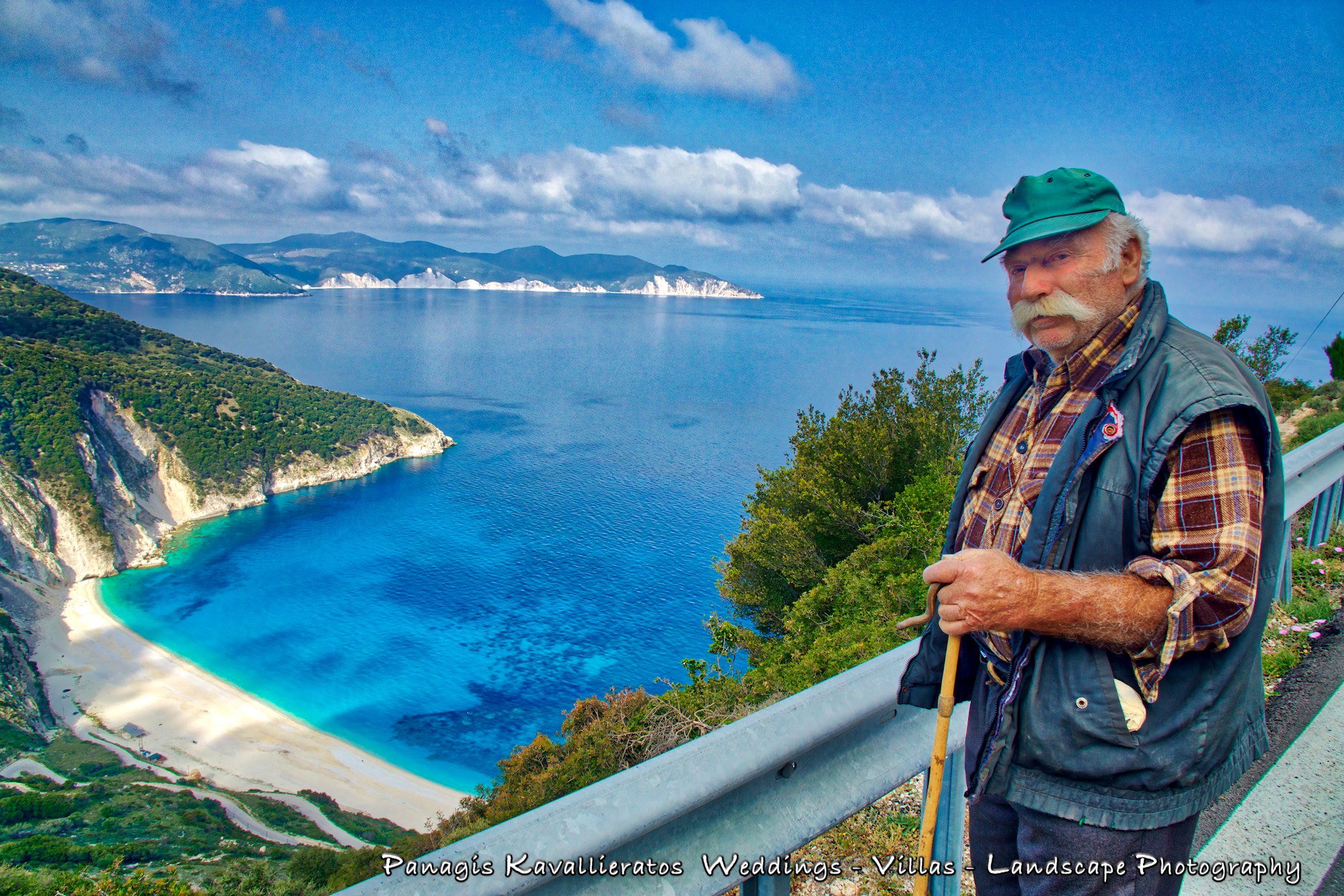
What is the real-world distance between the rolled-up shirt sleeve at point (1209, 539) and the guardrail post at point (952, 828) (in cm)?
77

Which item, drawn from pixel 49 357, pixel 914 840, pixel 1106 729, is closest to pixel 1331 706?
pixel 914 840

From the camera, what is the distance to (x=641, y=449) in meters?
73.2

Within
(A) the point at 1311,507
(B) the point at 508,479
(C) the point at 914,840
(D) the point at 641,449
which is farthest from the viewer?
(D) the point at 641,449

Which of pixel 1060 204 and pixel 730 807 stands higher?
pixel 1060 204

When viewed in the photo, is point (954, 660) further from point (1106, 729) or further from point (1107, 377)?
point (1107, 377)

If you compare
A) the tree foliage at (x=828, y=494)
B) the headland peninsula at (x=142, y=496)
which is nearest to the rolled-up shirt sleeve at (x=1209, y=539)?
the tree foliage at (x=828, y=494)

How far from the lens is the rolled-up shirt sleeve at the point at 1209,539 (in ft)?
4.44

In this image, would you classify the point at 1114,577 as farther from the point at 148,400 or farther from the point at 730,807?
the point at 148,400

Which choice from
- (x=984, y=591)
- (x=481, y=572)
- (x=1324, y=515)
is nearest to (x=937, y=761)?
(x=984, y=591)

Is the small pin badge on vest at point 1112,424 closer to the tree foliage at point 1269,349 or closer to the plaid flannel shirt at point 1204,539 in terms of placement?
the plaid flannel shirt at point 1204,539

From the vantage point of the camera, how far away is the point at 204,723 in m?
35.2

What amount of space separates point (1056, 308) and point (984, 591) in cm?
77

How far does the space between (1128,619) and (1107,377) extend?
0.53 metres

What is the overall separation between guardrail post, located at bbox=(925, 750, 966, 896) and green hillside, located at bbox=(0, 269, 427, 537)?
63.4 metres
